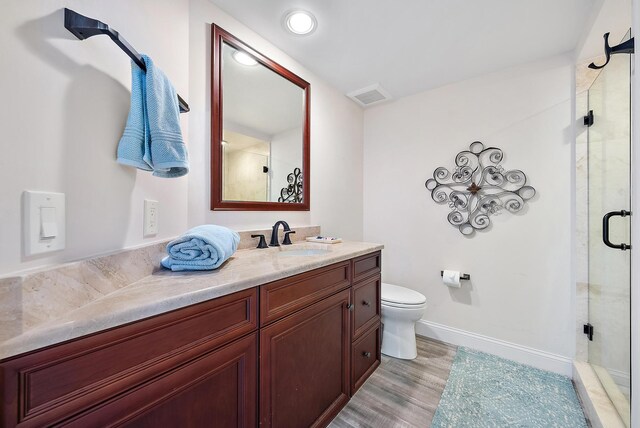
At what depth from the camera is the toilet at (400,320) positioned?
5.88 feet

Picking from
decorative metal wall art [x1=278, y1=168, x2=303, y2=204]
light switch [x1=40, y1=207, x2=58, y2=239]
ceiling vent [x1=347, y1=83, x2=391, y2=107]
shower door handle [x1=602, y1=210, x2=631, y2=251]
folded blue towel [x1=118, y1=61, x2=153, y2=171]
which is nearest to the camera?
light switch [x1=40, y1=207, x2=58, y2=239]

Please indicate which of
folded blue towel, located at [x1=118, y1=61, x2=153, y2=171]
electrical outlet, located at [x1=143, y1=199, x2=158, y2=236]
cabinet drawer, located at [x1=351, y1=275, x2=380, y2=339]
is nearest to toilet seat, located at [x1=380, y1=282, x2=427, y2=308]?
cabinet drawer, located at [x1=351, y1=275, x2=380, y2=339]

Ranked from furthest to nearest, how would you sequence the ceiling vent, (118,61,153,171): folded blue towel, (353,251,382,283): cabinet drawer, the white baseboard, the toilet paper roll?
the ceiling vent, the toilet paper roll, the white baseboard, (353,251,382,283): cabinet drawer, (118,61,153,171): folded blue towel

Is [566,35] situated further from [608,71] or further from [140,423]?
[140,423]

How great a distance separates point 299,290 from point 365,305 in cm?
70

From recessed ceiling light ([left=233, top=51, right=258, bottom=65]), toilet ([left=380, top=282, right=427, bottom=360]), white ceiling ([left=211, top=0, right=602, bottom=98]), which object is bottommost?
toilet ([left=380, top=282, right=427, bottom=360])

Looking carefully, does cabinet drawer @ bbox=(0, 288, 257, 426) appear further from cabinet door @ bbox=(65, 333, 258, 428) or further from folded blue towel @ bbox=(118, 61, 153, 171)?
folded blue towel @ bbox=(118, 61, 153, 171)

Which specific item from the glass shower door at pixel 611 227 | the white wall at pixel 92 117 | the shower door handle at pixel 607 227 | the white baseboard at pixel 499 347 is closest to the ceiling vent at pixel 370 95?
the white wall at pixel 92 117

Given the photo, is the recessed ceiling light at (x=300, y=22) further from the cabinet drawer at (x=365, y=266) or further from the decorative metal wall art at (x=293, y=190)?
the cabinet drawer at (x=365, y=266)

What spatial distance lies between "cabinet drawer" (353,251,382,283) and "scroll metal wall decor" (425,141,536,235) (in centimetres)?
88

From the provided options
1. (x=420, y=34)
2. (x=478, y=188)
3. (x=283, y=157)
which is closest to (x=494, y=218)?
(x=478, y=188)

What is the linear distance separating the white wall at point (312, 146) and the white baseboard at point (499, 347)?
1062 millimetres

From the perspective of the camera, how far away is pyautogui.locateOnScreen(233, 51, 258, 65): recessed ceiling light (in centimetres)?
151

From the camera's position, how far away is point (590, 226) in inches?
62.5
